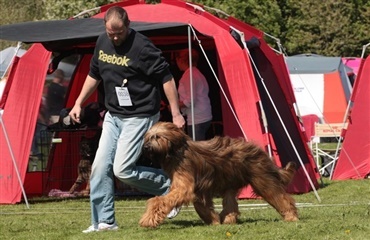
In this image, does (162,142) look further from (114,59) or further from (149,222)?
(114,59)

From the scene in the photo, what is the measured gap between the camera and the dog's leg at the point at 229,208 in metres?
8.27

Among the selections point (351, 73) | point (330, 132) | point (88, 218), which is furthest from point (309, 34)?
point (88, 218)

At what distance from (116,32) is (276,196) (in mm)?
2012

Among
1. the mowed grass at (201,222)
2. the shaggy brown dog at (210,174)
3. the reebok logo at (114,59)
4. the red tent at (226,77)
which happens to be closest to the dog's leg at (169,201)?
the shaggy brown dog at (210,174)

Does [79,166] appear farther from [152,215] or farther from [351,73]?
[351,73]

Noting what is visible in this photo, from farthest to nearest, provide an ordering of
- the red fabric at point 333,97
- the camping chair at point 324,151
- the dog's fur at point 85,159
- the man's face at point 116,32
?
the red fabric at point 333,97 < the camping chair at point 324,151 < the dog's fur at point 85,159 < the man's face at point 116,32

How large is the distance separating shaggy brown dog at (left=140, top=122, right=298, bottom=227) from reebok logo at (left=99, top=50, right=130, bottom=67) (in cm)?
62

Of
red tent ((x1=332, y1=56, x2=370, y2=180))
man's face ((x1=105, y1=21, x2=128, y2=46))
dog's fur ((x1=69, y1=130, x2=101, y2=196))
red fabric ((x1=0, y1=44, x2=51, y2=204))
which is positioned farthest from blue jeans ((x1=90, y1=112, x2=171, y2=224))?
red tent ((x1=332, y1=56, x2=370, y2=180))

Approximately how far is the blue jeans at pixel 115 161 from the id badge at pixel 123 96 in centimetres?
13

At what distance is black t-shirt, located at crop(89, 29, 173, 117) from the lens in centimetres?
784

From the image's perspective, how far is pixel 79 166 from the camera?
44.4 ft

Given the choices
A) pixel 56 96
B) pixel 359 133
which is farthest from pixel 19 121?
pixel 359 133

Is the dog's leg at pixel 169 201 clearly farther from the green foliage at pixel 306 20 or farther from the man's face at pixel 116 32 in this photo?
the green foliage at pixel 306 20

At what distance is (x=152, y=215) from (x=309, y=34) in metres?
31.6
